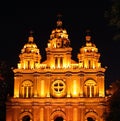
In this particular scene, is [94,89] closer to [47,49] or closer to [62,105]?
[62,105]

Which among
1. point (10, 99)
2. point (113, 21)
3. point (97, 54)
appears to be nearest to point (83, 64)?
point (97, 54)

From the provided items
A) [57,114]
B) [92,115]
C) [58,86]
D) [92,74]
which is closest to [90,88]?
[92,74]

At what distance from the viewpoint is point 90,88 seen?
56.3 m

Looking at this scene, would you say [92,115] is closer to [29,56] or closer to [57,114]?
[57,114]

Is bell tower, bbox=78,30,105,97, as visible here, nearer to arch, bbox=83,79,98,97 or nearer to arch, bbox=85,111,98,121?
arch, bbox=83,79,98,97

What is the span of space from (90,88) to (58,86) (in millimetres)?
4202

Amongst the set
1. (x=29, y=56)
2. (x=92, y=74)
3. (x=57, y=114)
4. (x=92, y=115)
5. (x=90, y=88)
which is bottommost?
(x=92, y=115)

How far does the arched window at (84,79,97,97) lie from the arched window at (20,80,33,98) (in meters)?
7.21

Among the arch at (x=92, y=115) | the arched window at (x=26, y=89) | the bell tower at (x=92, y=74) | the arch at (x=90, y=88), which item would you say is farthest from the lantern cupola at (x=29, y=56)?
the arch at (x=92, y=115)

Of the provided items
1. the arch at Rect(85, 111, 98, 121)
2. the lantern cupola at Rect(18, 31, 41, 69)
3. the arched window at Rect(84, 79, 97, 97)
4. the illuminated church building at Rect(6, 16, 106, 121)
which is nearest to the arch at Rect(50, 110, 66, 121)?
the illuminated church building at Rect(6, 16, 106, 121)

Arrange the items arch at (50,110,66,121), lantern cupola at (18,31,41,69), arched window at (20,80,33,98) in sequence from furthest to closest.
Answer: lantern cupola at (18,31,41,69) → arched window at (20,80,33,98) → arch at (50,110,66,121)

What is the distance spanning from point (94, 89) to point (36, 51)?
31.6 ft

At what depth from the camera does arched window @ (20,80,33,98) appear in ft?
185

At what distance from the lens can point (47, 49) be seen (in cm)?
5700
